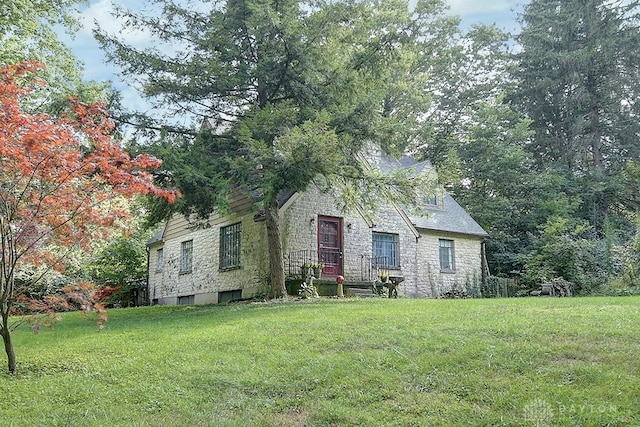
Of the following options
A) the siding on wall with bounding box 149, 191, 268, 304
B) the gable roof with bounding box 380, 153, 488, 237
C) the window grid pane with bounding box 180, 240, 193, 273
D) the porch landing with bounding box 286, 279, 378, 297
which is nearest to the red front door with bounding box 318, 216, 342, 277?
the porch landing with bounding box 286, 279, 378, 297

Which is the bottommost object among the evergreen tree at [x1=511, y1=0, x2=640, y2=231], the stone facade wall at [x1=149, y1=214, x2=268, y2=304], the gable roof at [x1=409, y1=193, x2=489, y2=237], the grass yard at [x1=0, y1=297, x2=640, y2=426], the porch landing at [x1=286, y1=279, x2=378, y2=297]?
the grass yard at [x1=0, y1=297, x2=640, y2=426]

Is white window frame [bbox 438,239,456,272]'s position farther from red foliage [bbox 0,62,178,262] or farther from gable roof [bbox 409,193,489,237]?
red foliage [bbox 0,62,178,262]

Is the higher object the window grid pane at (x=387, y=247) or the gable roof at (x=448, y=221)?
the gable roof at (x=448, y=221)

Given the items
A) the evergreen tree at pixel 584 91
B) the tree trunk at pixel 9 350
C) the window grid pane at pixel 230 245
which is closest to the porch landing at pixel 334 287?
the window grid pane at pixel 230 245

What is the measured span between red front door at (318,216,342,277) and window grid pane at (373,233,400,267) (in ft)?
5.24

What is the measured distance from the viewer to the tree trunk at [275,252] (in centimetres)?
1455

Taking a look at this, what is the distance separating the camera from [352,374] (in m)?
6.14

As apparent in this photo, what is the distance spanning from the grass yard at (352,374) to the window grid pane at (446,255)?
12.0 meters

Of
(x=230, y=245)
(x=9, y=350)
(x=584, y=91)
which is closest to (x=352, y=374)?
(x=9, y=350)

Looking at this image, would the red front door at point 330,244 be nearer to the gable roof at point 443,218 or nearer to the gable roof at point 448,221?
the gable roof at point 443,218

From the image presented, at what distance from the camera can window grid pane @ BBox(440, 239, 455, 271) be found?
2094 cm

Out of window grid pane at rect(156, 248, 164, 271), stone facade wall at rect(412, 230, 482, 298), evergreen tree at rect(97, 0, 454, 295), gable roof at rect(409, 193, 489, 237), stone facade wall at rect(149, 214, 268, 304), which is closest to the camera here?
evergreen tree at rect(97, 0, 454, 295)

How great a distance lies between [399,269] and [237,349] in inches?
485

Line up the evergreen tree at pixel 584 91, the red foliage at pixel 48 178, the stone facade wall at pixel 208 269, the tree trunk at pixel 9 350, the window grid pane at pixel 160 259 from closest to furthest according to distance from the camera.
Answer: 1. the red foliage at pixel 48 178
2. the tree trunk at pixel 9 350
3. the stone facade wall at pixel 208 269
4. the window grid pane at pixel 160 259
5. the evergreen tree at pixel 584 91
